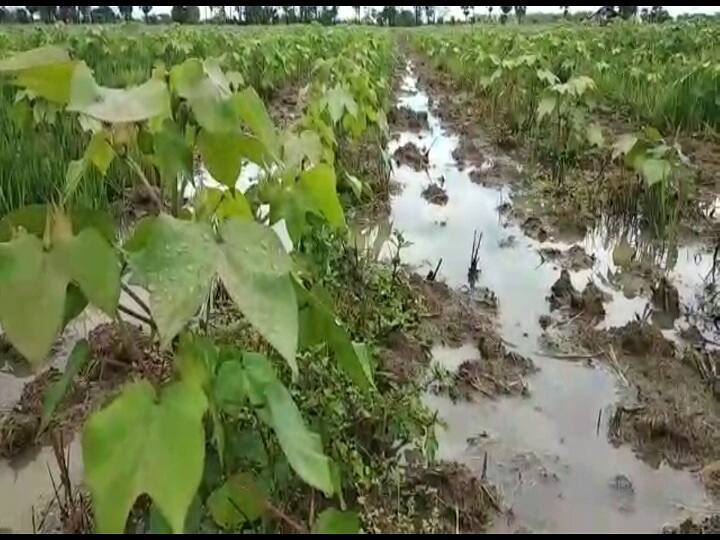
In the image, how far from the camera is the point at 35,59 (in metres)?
0.98

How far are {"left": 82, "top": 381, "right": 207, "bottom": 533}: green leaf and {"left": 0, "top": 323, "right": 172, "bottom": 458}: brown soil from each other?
0.70 m

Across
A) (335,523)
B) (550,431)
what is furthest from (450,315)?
(335,523)

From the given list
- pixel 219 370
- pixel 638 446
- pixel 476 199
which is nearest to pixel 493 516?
pixel 638 446

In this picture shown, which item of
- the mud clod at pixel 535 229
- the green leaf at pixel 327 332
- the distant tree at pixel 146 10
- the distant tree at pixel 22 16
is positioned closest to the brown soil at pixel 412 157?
the mud clod at pixel 535 229

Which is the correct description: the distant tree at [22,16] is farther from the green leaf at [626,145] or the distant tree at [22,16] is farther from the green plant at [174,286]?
the green plant at [174,286]

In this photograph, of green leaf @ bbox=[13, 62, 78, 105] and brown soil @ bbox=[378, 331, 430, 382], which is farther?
brown soil @ bbox=[378, 331, 430, 382]

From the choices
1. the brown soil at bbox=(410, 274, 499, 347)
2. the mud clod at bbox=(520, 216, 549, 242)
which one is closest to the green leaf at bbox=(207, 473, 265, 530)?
the brown soil at bbox=(410, 274, 499, 347)

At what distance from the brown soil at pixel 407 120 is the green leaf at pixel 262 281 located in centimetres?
569

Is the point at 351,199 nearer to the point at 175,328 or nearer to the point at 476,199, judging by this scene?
the point at 476,199

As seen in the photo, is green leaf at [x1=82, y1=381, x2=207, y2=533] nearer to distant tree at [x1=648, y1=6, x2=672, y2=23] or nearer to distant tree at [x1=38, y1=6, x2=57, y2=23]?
distant tree at [x1=648, y1=6, x2=672, y2=23]

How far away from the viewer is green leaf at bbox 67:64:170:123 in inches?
35.1

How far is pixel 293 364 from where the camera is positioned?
32.0 inches

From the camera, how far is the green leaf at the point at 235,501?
116 cm

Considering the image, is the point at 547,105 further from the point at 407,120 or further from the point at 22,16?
the point at 22,16
